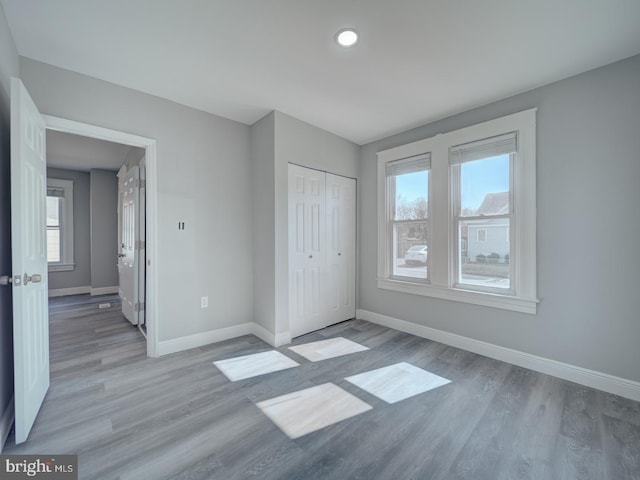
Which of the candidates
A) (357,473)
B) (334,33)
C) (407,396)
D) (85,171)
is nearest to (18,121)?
(334,33)

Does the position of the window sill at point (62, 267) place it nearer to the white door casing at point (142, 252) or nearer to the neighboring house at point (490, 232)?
the white door casing at point (142, 252)

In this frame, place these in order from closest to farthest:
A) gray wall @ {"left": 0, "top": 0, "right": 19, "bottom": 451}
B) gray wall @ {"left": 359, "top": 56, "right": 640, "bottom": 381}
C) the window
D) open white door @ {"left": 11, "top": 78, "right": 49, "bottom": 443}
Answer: open white door @ {"left": 11, "top": 78, "right": 49, "bottom": 443} → gray wall @ {"left": 0, "top": 0, "right": 19, "bottom": 451} → gray wall @ {"left": 359, "top": 56, "right": 640, "bottom": 381} → the window

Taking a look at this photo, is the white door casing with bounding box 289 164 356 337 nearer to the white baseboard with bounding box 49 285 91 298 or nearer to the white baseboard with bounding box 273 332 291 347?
the white baseboard with bounding box 273 332 291 347

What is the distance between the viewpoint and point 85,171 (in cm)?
594

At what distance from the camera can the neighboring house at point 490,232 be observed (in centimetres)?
274

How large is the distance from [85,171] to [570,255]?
26.9 ft

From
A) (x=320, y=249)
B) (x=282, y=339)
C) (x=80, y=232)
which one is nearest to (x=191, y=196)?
(x=320, y=249)

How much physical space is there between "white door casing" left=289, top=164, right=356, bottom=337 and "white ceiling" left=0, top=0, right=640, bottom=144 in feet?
3.50

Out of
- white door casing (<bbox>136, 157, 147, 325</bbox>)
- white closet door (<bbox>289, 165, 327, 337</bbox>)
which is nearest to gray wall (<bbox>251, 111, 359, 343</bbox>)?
white closet door (<bbox>289, 165, 327, 337</bbox>)

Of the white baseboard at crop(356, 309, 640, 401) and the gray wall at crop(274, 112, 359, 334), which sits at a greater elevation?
the gray wall at crop(274, 112, 359, 334)

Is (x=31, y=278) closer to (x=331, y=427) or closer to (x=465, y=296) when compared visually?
(x=331, y=427)

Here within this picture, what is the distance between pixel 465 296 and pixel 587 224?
1.20 meters

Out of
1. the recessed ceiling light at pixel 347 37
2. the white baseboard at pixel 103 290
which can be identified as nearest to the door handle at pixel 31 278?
the recessed ceiling light at pixel 347 37

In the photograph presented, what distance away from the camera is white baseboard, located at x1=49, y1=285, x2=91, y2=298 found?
219 inches
